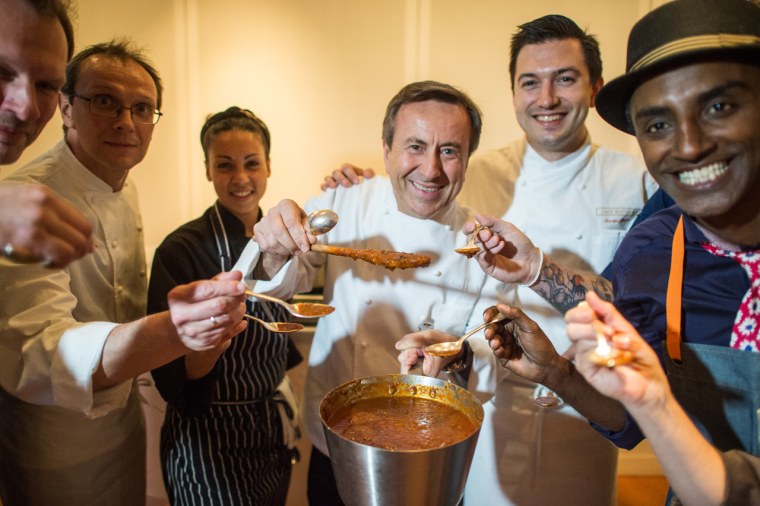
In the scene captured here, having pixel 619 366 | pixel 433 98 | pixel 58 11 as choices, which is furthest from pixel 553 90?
pixel 58 11

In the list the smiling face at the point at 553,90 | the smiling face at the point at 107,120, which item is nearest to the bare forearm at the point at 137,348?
the smiling face at the point at 107,120

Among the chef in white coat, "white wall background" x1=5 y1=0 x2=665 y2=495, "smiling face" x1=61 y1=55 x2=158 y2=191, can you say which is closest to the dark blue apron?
the chef in white coat

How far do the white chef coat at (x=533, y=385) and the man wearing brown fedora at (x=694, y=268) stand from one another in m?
0.62

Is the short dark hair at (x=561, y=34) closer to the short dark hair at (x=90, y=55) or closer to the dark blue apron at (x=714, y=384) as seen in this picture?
the dark blue apron at (x=714, y=384)

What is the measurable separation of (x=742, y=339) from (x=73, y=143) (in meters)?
2.14

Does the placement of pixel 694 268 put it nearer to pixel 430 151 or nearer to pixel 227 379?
pixel 430 151

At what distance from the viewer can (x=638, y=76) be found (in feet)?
3.46

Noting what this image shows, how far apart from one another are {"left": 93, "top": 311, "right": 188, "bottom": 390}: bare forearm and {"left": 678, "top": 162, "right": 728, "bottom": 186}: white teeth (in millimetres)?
1264

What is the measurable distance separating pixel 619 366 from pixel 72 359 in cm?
127

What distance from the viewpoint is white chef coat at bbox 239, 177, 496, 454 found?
1706 mm

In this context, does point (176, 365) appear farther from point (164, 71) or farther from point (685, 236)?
point (164, 71)

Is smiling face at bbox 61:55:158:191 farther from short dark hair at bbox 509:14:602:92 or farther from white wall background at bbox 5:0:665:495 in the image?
short dark hair at bbox 509:14:602:92

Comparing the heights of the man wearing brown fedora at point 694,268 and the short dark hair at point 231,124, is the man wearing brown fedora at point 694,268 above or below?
below

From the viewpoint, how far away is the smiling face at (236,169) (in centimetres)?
190
